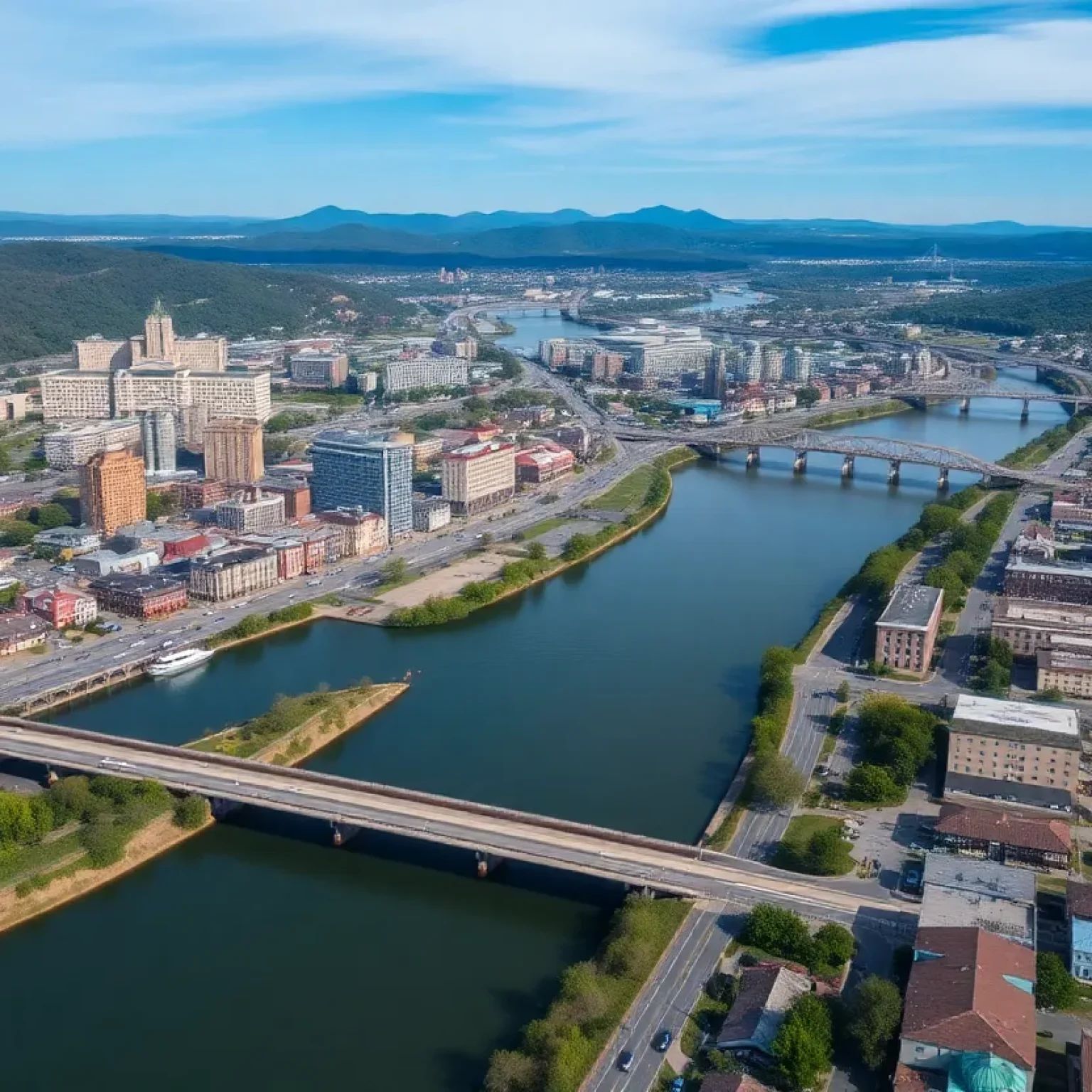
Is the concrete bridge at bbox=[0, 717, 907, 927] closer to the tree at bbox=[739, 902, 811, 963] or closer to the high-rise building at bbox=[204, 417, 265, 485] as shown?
the tree at bbox=[739, 902, 811, 963]

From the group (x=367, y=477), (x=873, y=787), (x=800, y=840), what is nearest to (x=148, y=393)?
(x=367, y=477)

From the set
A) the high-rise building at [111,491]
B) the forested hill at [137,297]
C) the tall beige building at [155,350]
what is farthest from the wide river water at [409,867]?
the forested hill at [137,297]

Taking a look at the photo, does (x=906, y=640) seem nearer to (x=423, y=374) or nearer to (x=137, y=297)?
(x=423, y=374)

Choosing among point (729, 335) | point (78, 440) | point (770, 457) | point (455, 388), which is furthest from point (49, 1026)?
point (729, 335)

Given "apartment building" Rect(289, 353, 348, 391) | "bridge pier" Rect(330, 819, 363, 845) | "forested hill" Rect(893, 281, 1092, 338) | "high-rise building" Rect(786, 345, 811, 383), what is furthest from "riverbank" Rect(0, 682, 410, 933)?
"forested hill" Rect(893, 281, 1092, 338)

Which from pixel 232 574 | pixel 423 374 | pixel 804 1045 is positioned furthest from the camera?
pixel 423 374

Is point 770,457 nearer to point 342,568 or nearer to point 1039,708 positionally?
point 342,568

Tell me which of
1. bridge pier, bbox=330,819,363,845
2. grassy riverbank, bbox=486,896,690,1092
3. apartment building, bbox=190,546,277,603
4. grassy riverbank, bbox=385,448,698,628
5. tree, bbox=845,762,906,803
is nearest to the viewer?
grassy riverbank, bbox=486,896,690,1092
